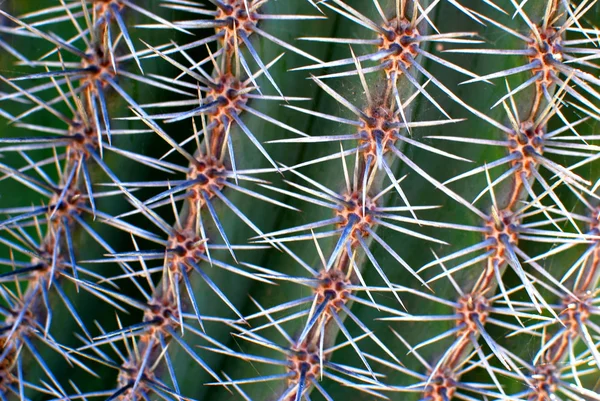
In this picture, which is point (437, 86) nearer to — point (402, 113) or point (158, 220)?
point (402, 113)

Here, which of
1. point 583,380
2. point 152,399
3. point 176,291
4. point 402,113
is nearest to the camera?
point 402,113

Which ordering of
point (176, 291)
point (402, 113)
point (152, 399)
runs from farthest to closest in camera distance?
point (152, 399) → point (176, 291) → point (402, 113)

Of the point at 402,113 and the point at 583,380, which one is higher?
the point at 402,113

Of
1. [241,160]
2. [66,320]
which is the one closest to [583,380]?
[241,160]

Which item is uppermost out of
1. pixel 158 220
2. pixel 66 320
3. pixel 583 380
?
pixel 583 380

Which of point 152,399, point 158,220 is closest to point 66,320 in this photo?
point 152,399

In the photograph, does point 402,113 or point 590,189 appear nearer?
point 402,113
